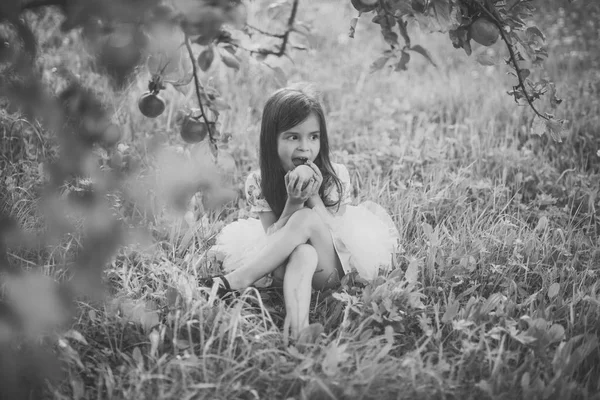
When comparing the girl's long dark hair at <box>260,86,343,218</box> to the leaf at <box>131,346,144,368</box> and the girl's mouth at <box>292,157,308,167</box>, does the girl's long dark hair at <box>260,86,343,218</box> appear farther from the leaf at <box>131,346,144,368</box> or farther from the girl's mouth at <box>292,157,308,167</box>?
the leaf at <box>131,346,144,368</box>

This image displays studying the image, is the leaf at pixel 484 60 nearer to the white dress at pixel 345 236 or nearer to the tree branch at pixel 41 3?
the white dress at pixel 345 236

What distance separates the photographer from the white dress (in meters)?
2.08

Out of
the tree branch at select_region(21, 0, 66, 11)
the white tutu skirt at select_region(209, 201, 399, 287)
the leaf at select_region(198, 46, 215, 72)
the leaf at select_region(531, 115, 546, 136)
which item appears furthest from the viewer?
the white tutu skirt at select_region(209, 201, 399, 287)

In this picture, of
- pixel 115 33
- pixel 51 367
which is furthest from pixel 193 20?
pixel 51 367

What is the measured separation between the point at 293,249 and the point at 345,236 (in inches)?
10.1

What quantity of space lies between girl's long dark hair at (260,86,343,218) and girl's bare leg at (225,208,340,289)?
11.0 inches

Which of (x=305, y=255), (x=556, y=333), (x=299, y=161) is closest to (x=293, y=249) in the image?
(x=305, y=255)

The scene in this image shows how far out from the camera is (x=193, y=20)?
924mm

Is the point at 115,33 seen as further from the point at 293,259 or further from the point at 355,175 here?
the point at 355,175

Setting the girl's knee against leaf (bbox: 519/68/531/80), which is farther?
the girl's knee

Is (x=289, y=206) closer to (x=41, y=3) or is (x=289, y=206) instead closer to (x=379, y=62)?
(x=379, y=62)

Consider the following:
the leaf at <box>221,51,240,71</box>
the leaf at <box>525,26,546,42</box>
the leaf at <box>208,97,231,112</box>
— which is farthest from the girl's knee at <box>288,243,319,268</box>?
the leaf at <box>525,26,546,42</box>

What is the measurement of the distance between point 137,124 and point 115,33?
2219mm

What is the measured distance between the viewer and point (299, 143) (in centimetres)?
220
